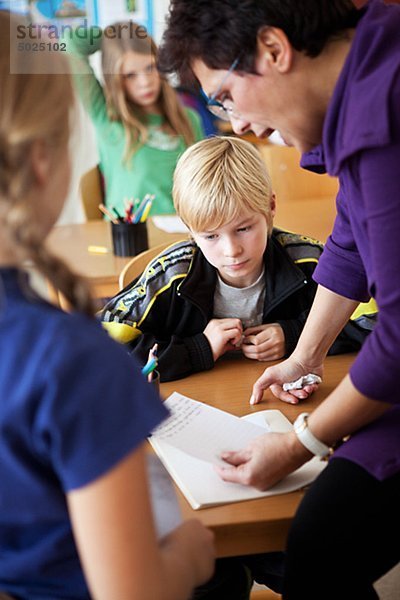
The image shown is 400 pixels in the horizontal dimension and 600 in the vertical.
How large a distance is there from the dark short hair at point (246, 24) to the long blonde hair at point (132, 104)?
7.60 ft

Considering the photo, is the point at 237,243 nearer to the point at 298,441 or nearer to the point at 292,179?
the point at 298,441

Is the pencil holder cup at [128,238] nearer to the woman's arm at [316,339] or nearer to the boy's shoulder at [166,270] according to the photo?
the boy's shoulder at [166,270]

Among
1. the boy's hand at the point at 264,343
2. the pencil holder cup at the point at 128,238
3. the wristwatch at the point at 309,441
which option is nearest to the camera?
the wristwatch at the point at 309,441

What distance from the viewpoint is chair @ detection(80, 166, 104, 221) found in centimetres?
337

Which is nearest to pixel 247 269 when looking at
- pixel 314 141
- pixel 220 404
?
pixel 220 404

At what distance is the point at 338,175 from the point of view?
1.10 metres

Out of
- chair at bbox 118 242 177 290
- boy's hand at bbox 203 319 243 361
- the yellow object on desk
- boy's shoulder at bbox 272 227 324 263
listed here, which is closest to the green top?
the yellow object on desk

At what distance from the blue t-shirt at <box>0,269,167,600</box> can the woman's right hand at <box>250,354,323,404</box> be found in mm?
632

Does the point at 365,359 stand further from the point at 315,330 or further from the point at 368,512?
the point at 315,330

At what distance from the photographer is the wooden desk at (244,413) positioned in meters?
1.00

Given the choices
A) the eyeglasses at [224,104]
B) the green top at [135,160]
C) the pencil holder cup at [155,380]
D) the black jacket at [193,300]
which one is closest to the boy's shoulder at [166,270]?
the black jacket at [193,300]

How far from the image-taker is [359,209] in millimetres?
1081

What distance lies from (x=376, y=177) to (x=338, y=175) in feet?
0.38

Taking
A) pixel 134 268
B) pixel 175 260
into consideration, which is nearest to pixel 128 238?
pixel 134 268
